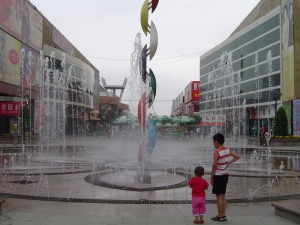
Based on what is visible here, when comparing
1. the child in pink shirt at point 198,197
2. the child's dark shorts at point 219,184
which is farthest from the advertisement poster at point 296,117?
the child in pink shirt at point 198,197

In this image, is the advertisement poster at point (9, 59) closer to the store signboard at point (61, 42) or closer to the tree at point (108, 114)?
the store signboard at point (61, 42)

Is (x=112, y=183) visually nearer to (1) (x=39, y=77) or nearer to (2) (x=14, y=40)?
(2) (x=14, y=40)

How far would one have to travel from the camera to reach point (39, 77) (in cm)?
4178

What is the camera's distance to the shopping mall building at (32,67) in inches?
1299

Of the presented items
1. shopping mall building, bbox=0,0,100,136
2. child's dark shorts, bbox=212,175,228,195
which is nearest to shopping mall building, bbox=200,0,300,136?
shopping mall building, bbox=0,0,100,136

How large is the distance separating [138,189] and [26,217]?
3.04 m

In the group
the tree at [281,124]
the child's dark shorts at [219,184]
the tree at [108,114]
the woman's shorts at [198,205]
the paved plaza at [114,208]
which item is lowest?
the paved plaza at [114,208]

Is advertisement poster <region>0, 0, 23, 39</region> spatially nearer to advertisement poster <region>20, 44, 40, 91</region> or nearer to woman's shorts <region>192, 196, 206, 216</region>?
advertisement poster <region>20, 44, 40, 91</region>

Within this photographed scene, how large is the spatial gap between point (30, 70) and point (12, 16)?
6.62m

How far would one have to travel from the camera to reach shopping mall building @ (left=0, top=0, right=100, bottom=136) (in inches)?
1299

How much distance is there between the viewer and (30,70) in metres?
38.1

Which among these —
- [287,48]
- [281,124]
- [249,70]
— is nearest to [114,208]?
[281,124]

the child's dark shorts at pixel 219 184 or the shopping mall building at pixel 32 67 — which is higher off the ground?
the shopping mall building at pixel 32 67

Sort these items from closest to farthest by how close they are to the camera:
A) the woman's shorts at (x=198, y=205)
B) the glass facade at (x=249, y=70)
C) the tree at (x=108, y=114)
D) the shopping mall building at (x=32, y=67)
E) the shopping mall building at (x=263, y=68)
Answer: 1. the woman's shorts at (x=198, y=205)
2. the shopping mall building at (x=32, y=67)
3. the shopping mall building at (x=263, y=68)
4. the glass facade at (x=249, y=70)
5. the tree at (x=108, y=114)
